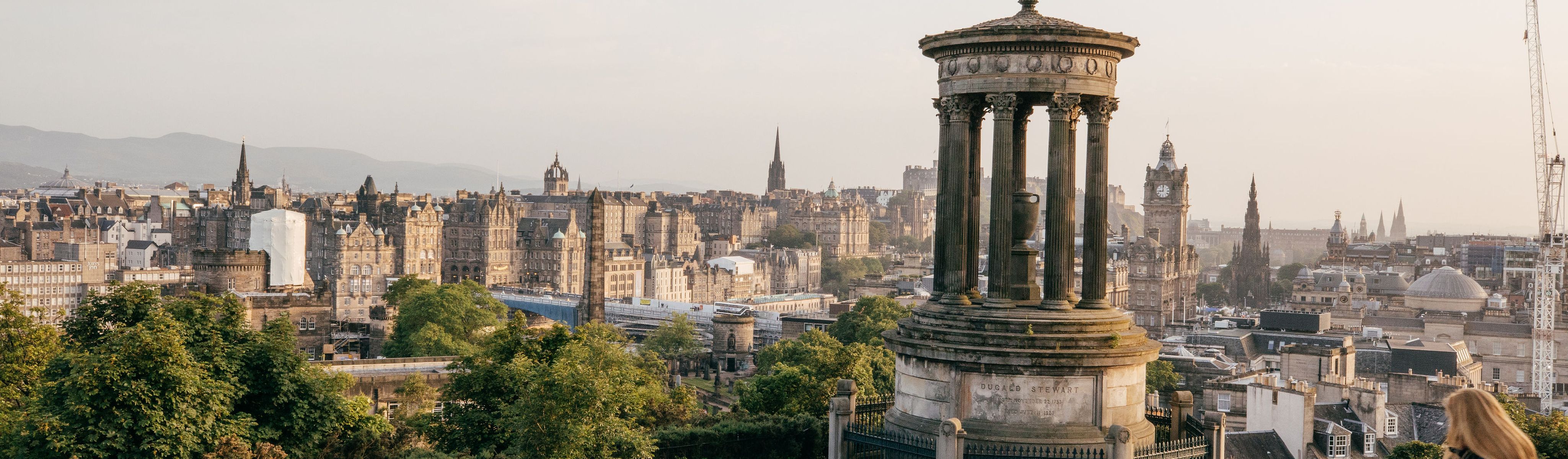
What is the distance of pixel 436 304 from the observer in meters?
94.8

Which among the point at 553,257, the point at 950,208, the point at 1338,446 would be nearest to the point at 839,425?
the point at 950,208

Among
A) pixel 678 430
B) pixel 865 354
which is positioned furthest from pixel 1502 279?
pixel 678 430

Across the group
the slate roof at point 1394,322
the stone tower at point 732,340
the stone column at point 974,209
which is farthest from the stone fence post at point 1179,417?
the slate roof at point 1394,322

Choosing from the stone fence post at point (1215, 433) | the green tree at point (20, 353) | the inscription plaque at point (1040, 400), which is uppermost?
the inscription plaque at point (1040, 400)

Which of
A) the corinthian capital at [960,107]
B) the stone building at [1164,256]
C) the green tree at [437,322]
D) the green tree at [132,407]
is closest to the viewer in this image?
the corinthian capital at [960,107]

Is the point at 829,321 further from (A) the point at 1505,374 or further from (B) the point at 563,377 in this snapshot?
(B) the point at 563,377

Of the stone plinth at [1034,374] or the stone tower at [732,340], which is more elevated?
the stone plinth at [1034,374]

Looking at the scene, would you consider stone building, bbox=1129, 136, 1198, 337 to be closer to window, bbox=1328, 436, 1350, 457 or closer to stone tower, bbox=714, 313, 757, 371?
stone tower, bbox=714, 313, 757, 371

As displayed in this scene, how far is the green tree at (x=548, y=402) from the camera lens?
1331 inches

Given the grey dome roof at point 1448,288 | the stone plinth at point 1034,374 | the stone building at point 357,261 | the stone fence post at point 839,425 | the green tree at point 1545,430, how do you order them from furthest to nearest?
the stone building at point 357,261
the grey dome roof at point 1448,288
the green tree at point 1545,430
the stone fence post at point 839,425
the stone plinth at point 1034,374

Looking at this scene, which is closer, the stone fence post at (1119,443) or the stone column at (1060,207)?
the stone fence post at (1119,443)

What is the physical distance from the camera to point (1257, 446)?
171 ft

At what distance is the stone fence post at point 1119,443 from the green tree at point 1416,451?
21378mm

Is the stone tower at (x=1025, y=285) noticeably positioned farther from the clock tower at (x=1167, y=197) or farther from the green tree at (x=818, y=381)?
the clock tower at (x=1167, y=197)
